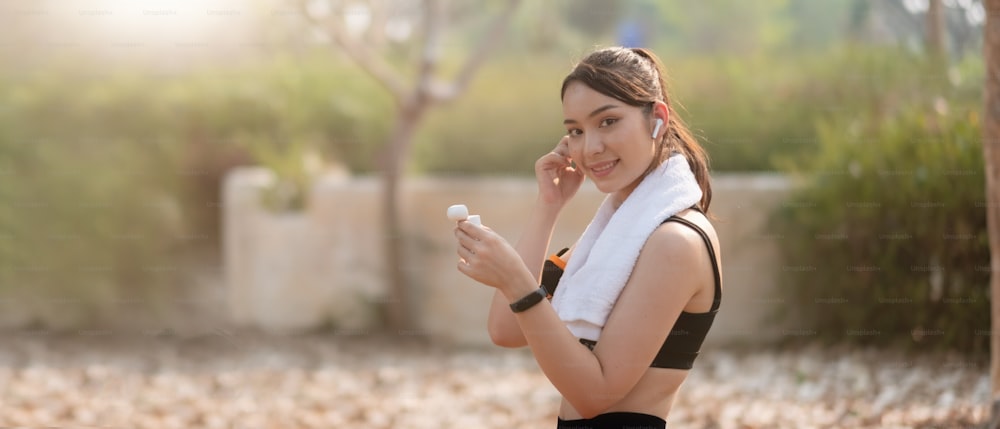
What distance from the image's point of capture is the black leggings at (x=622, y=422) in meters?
1.83

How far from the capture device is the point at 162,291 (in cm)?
732

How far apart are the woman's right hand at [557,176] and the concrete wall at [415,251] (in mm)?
4067

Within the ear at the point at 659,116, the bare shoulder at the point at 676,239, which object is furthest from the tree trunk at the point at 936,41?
the bare shoulder at the point at 676,239

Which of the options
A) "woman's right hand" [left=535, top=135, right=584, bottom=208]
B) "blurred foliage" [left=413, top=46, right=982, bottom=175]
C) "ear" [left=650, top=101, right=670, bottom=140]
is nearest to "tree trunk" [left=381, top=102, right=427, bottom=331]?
"blurred foliage" [left=413, top=46, right=982, bottom=175]

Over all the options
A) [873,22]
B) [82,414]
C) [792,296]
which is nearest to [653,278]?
[82,414]

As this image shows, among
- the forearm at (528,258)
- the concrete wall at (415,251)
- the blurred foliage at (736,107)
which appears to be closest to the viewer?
the forearm at (528,258)

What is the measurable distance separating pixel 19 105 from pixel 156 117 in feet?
2.87

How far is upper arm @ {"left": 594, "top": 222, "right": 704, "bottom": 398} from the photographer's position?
67.3 inches

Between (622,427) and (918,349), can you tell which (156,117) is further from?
(622,427)

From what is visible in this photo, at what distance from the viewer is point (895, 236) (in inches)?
216

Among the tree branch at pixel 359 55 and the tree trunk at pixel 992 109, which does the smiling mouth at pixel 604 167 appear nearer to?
the tree trunk at pixel 992 109

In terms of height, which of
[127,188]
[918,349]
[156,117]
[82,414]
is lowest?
[918,349]

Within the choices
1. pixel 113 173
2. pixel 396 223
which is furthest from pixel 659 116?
pixel 113 173

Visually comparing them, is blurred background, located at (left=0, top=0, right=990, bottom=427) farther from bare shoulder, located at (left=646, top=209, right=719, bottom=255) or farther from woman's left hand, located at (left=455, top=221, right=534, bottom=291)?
woman's left hand, located at (left=455, top=221, right=534, bottom=291)
